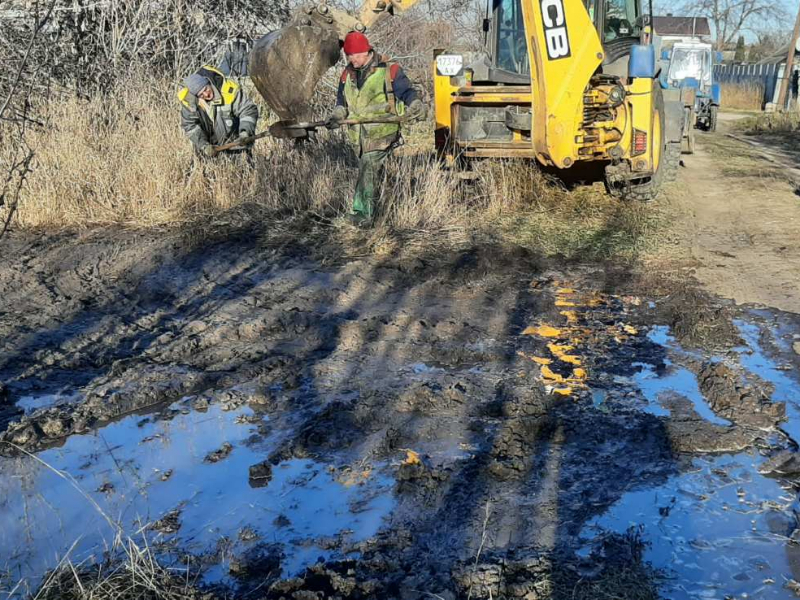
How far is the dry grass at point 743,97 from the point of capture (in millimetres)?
37688

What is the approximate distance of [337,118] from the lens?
24.8 feet

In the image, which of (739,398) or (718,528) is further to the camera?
(739,398)

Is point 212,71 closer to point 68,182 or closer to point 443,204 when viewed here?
point 68,182

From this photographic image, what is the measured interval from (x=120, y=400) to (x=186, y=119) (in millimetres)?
4832

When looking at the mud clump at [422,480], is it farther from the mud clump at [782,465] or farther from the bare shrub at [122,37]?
the bare shrub at [122,37]

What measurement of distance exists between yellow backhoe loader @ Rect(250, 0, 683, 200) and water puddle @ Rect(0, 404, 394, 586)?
4.36 meters

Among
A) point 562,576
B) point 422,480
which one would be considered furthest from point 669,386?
point 562,576

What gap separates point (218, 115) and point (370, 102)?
77.5 inches

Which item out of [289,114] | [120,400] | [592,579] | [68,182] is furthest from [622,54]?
[592,579]

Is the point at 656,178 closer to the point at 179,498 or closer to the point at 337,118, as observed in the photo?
the point at 337,118

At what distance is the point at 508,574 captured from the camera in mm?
2807

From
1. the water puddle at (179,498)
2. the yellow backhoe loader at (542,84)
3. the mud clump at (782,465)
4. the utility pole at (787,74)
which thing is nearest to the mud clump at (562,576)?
the water puddle at (179,498)

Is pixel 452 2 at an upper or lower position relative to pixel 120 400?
upper

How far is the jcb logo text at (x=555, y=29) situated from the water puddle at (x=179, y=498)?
4.62m
